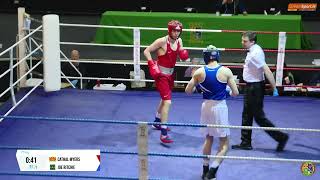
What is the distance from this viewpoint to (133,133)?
6535mm

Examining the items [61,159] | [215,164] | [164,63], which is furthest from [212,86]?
[61,159]

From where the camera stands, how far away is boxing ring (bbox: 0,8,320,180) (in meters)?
5.22

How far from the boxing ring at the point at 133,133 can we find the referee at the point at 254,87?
0.55 ft

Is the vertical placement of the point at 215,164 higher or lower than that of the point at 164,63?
lower

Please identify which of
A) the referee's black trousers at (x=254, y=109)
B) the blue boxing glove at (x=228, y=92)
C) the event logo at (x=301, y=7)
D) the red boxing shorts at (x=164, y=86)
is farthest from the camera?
the event logo at (x=301, y=7)

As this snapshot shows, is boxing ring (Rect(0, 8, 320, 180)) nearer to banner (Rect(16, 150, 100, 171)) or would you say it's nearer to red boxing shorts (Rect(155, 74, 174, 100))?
banner (Rect(16, 150, 100, 171))

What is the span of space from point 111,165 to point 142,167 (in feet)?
4.71

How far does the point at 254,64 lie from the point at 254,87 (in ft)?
1.09

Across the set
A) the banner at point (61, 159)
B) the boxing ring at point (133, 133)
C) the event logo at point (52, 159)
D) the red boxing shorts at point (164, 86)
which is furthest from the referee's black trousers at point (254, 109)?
the event logo at point (52, 159)

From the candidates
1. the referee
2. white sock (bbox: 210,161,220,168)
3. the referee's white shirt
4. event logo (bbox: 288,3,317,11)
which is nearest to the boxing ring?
the referee

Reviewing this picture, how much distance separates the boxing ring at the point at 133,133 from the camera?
205 inches

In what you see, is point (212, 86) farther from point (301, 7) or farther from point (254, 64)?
point (301, 7)

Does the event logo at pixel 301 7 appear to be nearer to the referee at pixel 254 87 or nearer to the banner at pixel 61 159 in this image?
the referee at pixel 254 87

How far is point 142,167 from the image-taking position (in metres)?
4.13
